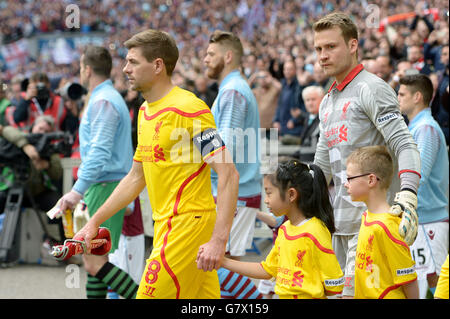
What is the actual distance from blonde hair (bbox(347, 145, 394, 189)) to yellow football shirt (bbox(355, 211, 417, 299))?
0.23m

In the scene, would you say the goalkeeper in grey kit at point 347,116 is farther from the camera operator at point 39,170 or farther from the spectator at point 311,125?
the camera operator at point 39,170

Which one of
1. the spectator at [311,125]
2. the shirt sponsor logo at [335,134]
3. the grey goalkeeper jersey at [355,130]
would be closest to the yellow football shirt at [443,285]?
the grey goalkeeper jersey at [355,130]

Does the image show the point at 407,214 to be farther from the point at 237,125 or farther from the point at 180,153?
the point at 237,125

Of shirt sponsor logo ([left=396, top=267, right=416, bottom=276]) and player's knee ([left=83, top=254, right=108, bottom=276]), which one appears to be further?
player's knee ([left=83, top=254, right=108, bottom=276])

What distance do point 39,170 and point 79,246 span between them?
5.11m

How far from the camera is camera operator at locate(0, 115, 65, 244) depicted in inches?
325

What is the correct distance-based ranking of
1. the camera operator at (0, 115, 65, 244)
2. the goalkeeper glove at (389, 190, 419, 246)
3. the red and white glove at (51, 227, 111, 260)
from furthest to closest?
the camera operator at (0, 115, 65, 244) < the red and white glove at (51, 227, 111, 260) < the goalkeeper glove at (389, 190, 419, 246)

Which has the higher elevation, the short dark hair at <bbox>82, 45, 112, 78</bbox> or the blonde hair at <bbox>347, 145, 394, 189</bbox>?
the short dark hair at <bbox>82, 45, 112, 78</bbox>

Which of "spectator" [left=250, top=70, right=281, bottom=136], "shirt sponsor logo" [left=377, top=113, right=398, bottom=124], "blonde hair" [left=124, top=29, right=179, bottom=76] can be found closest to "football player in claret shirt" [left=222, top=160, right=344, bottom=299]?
"shirt sponsor logo" [left=377, top=113, right=398, bottom=124]

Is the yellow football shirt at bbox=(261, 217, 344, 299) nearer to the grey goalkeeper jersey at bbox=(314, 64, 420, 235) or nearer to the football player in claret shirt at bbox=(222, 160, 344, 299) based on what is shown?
the football player in claret shirt at bbox=(222, 160, 344, 299)

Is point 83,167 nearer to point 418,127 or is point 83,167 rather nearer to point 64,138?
point 418,127

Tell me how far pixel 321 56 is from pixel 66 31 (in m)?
34.2

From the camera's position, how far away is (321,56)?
3975mm

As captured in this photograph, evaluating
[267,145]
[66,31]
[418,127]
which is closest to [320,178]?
[418,127]
